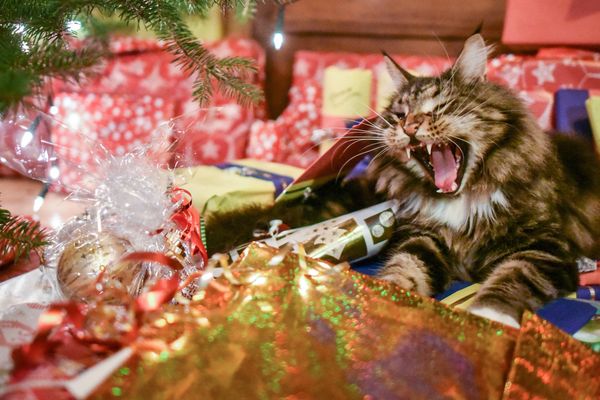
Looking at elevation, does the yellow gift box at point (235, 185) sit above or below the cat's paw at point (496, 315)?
above

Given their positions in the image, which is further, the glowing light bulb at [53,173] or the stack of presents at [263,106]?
the stack of presents at [263,106]

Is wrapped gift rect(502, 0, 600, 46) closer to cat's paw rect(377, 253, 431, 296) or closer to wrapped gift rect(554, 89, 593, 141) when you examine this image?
wrapped gift rect(554, 89, 593, 141)

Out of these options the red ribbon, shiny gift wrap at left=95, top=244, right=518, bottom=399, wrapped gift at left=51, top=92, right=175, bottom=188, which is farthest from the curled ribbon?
wrapped gift at left=51, top=92, right=175, bottom=188

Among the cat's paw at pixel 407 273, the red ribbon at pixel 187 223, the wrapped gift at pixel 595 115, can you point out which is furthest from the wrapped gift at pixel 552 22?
the red ribbon at pixel 187 223

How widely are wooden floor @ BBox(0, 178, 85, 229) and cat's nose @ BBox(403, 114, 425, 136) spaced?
1379 mm

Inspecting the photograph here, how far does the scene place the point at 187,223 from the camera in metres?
0.94

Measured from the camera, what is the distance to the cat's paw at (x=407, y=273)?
961 mm

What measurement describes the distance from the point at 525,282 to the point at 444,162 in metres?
0.31

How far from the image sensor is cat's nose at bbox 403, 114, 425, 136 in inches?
39.4

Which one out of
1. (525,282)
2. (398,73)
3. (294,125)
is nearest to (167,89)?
(294,125)

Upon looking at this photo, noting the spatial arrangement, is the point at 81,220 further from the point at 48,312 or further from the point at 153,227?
the point at 48,312

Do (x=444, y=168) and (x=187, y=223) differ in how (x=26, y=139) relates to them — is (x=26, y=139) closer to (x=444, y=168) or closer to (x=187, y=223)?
(x=187, y=223)

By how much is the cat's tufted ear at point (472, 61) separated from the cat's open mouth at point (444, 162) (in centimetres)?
16

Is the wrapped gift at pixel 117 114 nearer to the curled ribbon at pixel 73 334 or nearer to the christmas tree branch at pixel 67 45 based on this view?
the christmas tree branch at pixel 67 45
